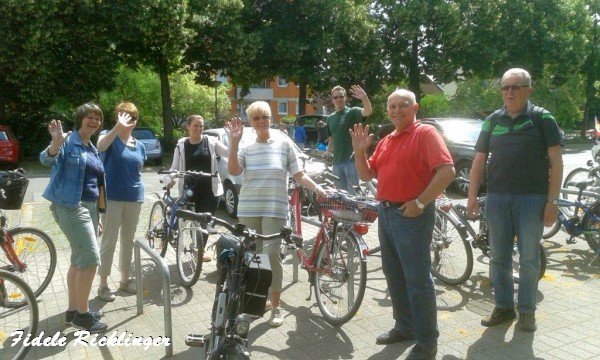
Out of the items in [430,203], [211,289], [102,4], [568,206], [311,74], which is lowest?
[211,289]

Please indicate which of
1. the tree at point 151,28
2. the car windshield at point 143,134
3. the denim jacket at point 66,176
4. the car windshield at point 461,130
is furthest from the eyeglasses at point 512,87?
the tree at point 151,28

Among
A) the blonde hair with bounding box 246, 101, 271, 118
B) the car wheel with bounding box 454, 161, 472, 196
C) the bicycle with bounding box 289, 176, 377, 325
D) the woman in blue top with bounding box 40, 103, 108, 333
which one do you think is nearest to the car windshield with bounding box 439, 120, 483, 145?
the car wheel with bounding box 454, 161, 472, 196

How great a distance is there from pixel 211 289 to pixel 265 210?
1.53 meters

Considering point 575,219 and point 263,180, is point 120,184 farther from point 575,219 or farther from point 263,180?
point 575,219

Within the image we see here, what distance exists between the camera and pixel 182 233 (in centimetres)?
579

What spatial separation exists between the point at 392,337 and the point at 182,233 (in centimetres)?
257

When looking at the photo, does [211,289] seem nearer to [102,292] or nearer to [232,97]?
[102,292]

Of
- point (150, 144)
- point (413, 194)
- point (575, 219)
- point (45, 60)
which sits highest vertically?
point (45, 60)

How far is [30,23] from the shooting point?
790 inches

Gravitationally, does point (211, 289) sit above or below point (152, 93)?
below

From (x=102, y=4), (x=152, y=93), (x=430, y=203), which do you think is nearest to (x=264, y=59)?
(x=102, y=4)

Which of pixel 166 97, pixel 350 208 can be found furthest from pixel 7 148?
pixel 350 208

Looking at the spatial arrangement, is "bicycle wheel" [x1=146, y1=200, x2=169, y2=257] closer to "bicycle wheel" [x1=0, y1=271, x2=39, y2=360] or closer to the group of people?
the group of people

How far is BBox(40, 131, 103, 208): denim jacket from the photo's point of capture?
14.2ft
